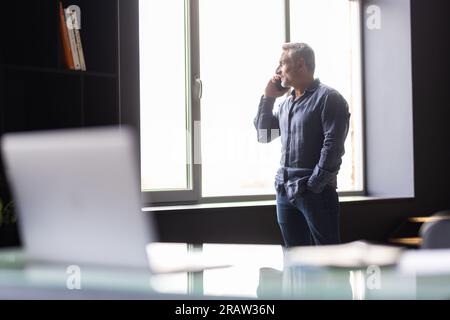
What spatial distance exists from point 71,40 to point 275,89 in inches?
37.0

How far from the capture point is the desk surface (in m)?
0.83

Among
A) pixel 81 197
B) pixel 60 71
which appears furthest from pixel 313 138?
pixel 81 197

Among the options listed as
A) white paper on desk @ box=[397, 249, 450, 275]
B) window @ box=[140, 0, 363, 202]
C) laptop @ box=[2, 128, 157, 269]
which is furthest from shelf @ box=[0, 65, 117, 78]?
white paper on desk @ box=[397, 249, 450, 275]

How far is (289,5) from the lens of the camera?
4.23m

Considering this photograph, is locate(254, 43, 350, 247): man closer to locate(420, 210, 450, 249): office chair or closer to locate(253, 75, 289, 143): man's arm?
locate(253, 75, 289, 143): man's arm

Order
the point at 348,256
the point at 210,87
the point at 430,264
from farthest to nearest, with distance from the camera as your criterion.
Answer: the point at 210,87 < the point at 348,256 < the point at 430,264

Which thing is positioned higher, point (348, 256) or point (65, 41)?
point (65, 41)

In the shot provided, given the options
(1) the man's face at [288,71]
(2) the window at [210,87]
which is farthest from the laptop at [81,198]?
(2) the window at [210,87]

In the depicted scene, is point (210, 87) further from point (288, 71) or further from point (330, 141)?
point (330, 141)

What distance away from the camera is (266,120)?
2.76 metres

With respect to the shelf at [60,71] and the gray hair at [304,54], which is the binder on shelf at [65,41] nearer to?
the shelf at [60,71]

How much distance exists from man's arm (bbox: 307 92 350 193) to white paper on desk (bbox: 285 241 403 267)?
1.21m

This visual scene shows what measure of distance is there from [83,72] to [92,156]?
2.20 metres
